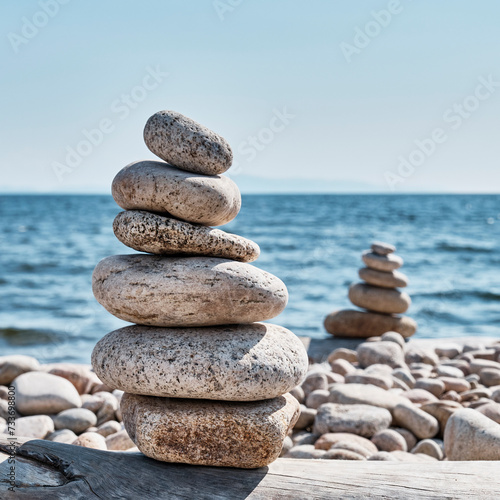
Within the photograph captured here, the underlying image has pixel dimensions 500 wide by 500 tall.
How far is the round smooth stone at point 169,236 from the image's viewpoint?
2871 mm

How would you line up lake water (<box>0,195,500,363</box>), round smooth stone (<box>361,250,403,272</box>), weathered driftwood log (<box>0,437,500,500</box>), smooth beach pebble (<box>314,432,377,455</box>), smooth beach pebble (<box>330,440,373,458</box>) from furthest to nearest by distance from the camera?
1. lake water (<box>0,195,500,363</box>)
2. round smooth stone (<box>361,250,403,272</box>)
3. smooth beach pebble (<box>314,432,377,455</box>)
4. smooth beach pebble (<box>330,440,373,458</box>)
5. weathered driftwood log (<box>0,437,500,500</box>)

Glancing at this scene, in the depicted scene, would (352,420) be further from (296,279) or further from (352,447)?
(296,279)

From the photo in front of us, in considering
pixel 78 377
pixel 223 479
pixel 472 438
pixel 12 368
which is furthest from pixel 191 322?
pixel 12 368

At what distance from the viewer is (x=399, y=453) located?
396cm

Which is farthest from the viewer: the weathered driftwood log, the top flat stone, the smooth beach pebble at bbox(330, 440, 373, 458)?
the smooth beach pebble at bbox(330, 440, 373, 458)

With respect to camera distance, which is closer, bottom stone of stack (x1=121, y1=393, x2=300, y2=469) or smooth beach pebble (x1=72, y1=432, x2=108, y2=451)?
bottom stone of stack (x1=121, y1=393, x2=300, y2=469)

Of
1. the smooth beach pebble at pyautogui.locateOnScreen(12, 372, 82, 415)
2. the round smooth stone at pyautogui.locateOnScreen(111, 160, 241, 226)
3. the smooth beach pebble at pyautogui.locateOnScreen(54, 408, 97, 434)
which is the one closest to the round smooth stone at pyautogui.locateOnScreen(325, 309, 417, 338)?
the smooth beach pebble at pyautogui.locateOnScreen(12, 372, 82, 415)

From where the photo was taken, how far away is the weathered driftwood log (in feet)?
8.41

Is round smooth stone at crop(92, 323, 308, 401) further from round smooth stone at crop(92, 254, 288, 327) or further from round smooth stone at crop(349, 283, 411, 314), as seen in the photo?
round smooth stone at crop(349, 283, 411, 314)

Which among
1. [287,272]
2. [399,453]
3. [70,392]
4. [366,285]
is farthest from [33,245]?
[399,453]

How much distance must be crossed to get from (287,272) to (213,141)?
1174 cm

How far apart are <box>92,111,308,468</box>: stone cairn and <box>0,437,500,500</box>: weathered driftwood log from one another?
10 cm

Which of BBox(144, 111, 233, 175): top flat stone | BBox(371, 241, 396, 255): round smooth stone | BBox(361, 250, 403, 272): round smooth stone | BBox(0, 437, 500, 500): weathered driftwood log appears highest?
Result: BBox(144, 111, 233, 175): top flat stone

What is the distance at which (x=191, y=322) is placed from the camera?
9.46ft
